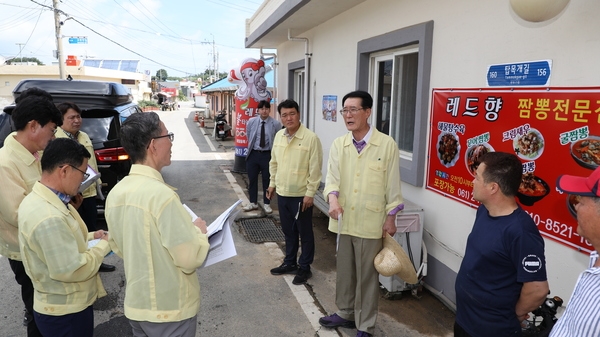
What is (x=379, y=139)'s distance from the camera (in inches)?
128

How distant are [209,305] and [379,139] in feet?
7.76

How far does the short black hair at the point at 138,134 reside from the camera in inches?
75.2

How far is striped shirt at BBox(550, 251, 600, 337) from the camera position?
1.32 meters

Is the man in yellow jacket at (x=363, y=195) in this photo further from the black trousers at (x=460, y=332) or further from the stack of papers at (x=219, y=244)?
the stack of papers at (x=219, y=244)

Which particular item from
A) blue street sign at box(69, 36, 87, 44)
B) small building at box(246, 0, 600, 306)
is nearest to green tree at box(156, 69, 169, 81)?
blue street sign at box(69, 36, 87, 44)

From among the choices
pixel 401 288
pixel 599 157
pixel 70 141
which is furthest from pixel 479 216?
pixel 70 141

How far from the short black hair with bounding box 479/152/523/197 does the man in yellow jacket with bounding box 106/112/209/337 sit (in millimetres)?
1519

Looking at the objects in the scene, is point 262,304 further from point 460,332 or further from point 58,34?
point 58,34

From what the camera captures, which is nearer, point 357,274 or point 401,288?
point 357,274

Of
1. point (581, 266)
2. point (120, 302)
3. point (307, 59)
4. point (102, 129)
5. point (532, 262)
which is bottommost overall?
point (120, 302)

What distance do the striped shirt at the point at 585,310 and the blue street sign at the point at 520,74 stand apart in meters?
1.85

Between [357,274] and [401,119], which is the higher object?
[401,119]

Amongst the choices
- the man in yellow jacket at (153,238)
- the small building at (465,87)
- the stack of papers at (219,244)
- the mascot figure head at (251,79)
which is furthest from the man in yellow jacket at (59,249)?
the mascot figure head at (251,79)

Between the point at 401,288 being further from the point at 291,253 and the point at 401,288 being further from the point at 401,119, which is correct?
the point at 401,119
